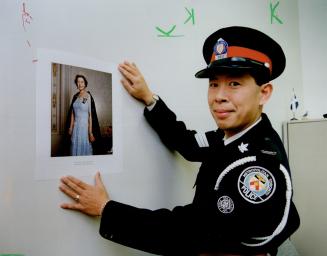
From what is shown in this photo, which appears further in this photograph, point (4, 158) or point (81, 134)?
point (81, 134)

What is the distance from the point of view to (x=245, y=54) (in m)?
0.92

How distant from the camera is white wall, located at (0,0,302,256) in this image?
730 mm

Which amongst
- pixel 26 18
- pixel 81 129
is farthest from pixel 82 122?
A: pixel 26 18

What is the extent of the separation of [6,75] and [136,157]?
0.49 meters

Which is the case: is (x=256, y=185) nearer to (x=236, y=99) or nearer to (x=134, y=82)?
(x=236, y=99)

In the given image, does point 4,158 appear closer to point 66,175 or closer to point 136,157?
point 66,175

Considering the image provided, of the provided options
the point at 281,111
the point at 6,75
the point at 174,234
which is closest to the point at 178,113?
the point at 174,234

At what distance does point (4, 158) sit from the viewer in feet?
2.33

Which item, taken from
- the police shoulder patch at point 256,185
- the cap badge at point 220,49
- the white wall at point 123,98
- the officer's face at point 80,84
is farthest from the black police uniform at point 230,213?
the officer's face at point 80,84

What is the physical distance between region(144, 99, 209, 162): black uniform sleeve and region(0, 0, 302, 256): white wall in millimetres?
39

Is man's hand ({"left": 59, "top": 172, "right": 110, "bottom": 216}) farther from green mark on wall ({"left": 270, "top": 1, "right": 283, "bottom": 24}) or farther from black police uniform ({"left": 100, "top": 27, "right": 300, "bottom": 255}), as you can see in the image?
green mark on wall ({"left": 270, "top": 1, "right": 283, "bottom": 24})

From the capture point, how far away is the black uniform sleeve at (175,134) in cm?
108

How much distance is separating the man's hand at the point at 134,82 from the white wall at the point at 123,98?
3 centimetres

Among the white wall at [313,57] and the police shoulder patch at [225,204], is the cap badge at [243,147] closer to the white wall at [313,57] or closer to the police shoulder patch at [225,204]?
the police shoulder patch at [225,204]
